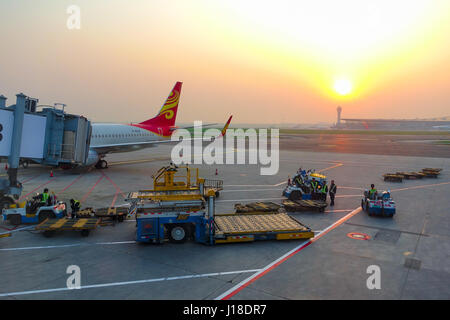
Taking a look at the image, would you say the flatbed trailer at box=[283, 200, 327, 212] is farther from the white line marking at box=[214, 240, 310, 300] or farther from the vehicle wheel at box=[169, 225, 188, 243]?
the vehicle wheel at box=[169, 225, 188, 243]

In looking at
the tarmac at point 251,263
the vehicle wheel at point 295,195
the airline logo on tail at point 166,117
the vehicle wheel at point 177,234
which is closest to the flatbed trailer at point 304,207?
the tarmac at point 251,263

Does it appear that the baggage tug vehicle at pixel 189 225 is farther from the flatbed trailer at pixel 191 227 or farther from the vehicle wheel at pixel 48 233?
the vehicle wheel at pixel 48 233

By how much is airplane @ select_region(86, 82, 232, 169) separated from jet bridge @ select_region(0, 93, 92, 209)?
13612mm

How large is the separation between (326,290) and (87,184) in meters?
23.4

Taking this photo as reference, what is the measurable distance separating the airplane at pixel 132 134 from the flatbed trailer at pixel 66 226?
51.8 feet

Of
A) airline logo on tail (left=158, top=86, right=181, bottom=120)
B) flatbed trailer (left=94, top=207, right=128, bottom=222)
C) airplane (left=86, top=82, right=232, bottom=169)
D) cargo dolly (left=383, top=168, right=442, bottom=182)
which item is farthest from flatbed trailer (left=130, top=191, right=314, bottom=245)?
airline logo on tail (left=158, top=86, right=181, bottom=120)

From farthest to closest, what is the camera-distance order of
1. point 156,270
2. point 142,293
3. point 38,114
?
point 38,114, point 156,270, point 142,293

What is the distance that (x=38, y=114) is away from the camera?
54.3 ft

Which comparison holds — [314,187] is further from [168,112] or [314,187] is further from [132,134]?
[168,112]

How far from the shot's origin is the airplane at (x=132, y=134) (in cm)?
3441
